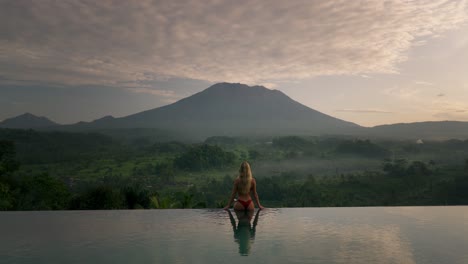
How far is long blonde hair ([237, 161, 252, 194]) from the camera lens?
25.5 ft

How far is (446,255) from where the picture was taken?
15.0 ft

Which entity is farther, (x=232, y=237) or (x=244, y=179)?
(x=244, y=179)

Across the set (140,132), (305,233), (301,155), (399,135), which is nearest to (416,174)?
(301,155)

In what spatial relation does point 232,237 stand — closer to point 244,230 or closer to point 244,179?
point 244,230

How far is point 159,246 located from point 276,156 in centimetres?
10821

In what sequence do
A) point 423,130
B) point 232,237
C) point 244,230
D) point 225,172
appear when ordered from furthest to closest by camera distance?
1. point 423,130
2. point 225,172
3. point 244,230
4. point 232,237

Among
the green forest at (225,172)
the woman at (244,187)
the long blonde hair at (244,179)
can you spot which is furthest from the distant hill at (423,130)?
the long blonde hair at (244,179)

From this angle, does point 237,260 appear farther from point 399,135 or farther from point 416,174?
point 399,135

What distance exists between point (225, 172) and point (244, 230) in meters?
91.4

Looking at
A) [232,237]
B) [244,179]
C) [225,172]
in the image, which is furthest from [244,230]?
[225,172]

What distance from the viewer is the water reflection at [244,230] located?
16.0 feet

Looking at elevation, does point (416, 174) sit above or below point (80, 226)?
below

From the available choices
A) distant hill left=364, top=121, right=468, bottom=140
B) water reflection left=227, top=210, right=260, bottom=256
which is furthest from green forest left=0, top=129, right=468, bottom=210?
distant hill left=364, top=121, right=468, bottom=140

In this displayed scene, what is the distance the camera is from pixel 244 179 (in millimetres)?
7828
